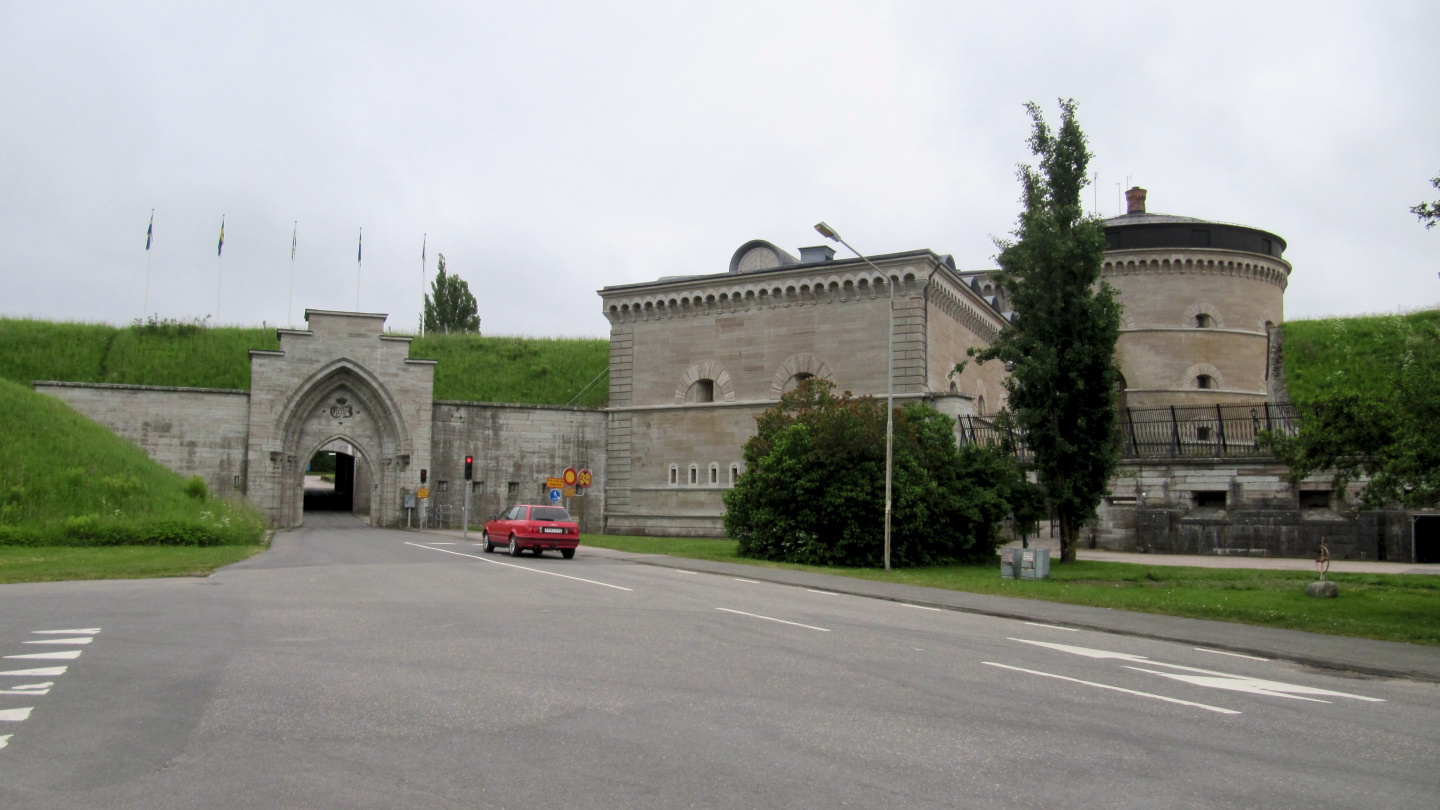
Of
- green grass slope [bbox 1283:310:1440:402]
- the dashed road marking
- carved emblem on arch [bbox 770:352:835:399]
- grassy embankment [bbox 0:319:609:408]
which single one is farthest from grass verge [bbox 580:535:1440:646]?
green grass slope [bbox 1283:310:1440:402]

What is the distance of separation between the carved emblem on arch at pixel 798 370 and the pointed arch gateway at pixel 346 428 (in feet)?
53.5

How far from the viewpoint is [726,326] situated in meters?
40.5

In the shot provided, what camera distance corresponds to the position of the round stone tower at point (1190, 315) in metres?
48.4

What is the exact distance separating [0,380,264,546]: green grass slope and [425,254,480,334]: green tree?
3242 centimetres

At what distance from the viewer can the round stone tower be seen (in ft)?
159

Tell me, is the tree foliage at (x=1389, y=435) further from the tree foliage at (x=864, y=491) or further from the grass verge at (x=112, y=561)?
the grass verge at (x=112, y=561)

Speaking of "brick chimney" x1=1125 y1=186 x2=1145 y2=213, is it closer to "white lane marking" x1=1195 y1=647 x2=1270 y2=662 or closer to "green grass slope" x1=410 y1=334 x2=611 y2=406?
"green grass slope" x1=410 y1=334 x2=611 y2=406

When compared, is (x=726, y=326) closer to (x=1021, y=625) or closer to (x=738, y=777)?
(x=1021, y=625)

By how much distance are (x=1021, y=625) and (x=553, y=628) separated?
6.73m

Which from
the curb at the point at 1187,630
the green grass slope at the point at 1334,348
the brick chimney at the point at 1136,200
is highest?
the brick chimney at the point at 1136,200

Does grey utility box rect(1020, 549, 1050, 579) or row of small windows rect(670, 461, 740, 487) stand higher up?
row of small windows rect(670, 461, 740, 487)

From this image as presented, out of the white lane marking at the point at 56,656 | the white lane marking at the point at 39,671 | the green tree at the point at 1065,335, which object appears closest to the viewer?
the white lane marking at the point at 39,671

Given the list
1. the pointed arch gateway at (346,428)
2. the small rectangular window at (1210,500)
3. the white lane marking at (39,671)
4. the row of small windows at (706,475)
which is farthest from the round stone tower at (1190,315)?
the white lane marking at (39,671)

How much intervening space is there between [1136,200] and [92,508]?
49770mm
